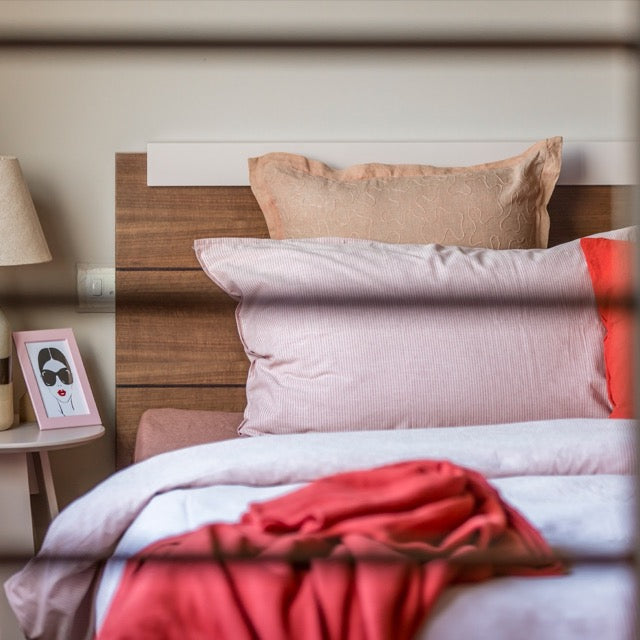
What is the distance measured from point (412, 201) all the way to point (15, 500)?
1.18 m

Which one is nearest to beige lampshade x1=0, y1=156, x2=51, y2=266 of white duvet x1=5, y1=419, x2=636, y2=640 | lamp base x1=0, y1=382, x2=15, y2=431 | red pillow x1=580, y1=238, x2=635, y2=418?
lamp base x1=0, y1=382, x2=15, y2=431

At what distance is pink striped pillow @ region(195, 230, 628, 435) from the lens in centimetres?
190

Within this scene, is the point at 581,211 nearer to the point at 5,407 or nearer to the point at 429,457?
the point at 429,457

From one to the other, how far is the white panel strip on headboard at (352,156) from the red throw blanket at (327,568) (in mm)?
1328

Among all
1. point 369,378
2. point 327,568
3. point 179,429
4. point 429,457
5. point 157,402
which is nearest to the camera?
point 327,568

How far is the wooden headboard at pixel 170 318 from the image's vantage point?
2.44m

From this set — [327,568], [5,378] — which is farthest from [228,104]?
[327,568]

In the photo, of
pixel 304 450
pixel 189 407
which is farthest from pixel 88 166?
pixel 304 450

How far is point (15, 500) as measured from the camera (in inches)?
82.7

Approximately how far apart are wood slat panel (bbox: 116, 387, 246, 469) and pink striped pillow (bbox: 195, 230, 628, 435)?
1.23 feet

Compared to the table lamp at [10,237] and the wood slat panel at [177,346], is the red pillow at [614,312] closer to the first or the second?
the wood slat panel at [177,346]

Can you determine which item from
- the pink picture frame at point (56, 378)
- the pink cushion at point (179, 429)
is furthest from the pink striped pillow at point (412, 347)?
the pink picture frame at point (56, 378)

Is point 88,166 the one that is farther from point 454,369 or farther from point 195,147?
point 454,369

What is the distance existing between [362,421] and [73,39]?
132cm
